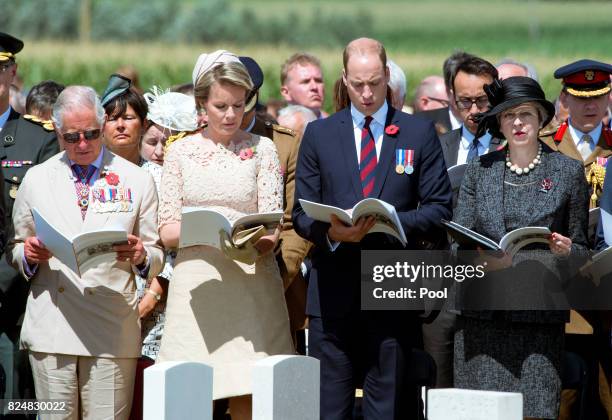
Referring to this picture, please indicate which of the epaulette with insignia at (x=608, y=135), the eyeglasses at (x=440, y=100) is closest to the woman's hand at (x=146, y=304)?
the epaulette with insignia at (x=608, y=135)

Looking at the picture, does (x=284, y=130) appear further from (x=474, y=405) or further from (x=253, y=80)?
(x=474, y=405)

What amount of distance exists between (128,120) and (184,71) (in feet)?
46.9

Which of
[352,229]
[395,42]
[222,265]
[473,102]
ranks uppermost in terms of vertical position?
[395,42]

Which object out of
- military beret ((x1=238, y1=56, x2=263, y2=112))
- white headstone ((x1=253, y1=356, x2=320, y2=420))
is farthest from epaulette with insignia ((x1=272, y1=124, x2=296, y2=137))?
white headstone ((x1=253, y1=356, x2=320, y2=420))

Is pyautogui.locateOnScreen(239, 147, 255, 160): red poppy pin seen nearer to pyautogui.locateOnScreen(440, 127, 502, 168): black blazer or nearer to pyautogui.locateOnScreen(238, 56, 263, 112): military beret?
pyautogui.locateOnScreen(238, 56, 263, 112): military beret

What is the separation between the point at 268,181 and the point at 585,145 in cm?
228

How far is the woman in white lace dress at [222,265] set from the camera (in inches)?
239

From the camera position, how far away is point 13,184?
680cm

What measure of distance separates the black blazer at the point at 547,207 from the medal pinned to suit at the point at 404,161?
1.13ft

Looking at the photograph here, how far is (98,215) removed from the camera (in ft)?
19.9

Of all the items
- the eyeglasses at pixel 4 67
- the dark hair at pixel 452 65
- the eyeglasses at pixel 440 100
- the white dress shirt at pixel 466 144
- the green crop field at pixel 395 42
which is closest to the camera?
the eyeglasses at pixel 4 67

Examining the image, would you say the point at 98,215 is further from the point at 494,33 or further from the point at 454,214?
the point at 494,33

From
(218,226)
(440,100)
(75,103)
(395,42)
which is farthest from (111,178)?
(395,42)

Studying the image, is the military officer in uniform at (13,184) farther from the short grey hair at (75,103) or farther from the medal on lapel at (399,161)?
the medal on lapel at (399,161)
